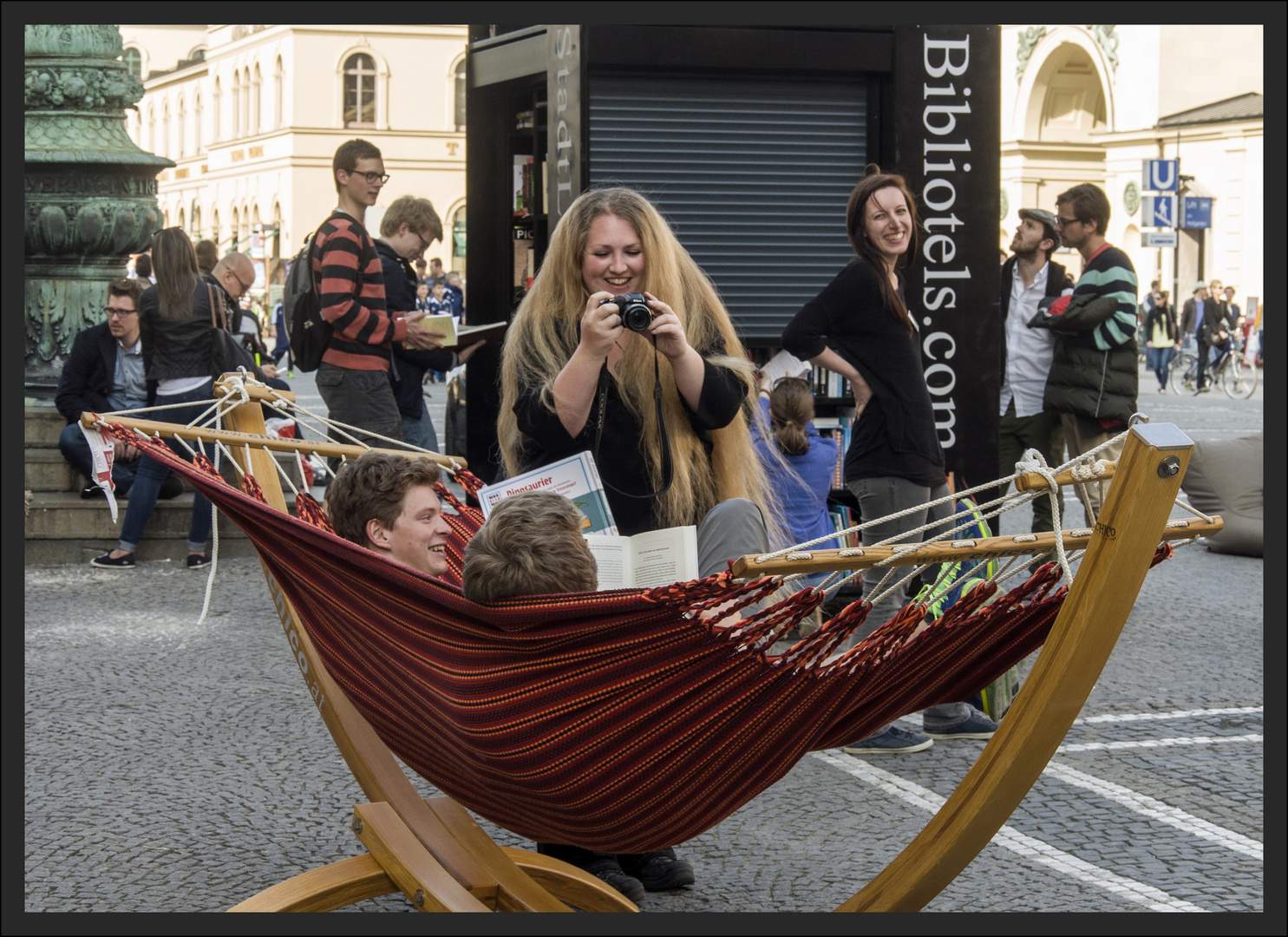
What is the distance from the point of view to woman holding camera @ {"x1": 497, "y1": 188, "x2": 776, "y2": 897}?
3422 mm

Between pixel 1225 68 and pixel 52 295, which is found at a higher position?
pixel 1225 68

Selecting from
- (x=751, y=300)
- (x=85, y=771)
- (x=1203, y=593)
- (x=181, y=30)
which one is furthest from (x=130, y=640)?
(x=181, y=30)

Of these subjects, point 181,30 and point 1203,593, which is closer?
point 1203,593

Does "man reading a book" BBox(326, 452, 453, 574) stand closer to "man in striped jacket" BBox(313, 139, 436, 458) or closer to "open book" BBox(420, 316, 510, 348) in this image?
"man in striped jacket" BBox(313, 139, 436, 458)

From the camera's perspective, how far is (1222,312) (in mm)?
24328

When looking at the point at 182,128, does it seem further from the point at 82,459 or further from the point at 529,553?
the point at 529,553

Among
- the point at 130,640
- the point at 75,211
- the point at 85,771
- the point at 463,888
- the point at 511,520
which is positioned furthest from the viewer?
the point at 75,211

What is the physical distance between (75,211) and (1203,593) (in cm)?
642

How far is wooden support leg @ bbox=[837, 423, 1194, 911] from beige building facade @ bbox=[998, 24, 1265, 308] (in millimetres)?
32736

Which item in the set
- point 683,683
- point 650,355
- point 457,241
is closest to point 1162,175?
point 457,241

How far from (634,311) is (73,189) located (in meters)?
6.59

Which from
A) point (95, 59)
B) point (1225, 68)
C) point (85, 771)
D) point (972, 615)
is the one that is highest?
point (1225, 68)

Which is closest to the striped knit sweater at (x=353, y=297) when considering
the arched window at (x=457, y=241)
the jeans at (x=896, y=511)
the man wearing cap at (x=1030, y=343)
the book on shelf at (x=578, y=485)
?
the jeans at (x=896, y=511)

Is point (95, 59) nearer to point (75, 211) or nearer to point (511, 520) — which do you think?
point (75, 211)
